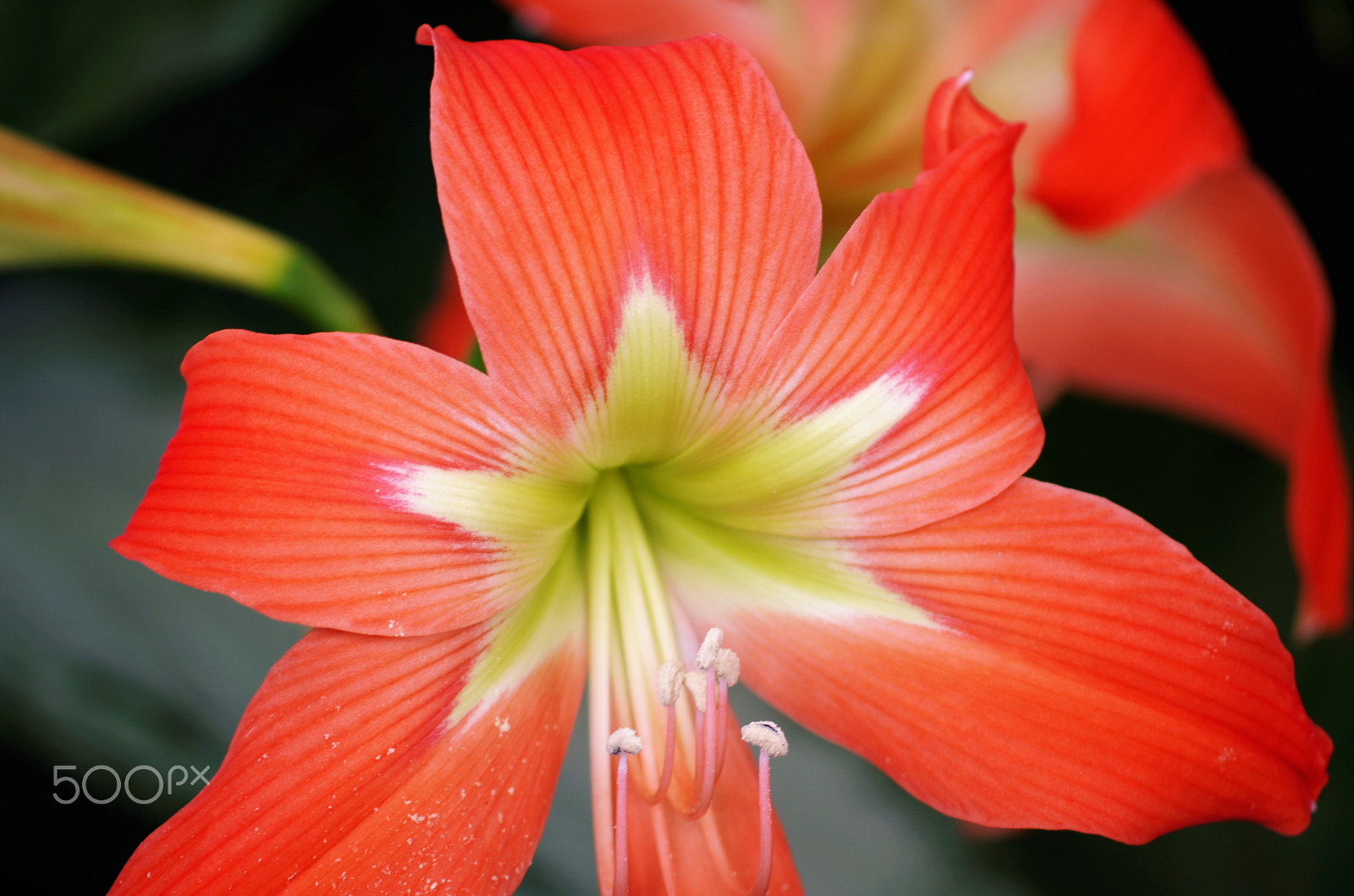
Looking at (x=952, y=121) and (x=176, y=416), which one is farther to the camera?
(x=176, y=416)

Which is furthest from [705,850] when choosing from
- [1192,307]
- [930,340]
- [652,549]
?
[1192,307]

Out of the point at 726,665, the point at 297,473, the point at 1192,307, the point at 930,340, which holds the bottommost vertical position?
the point at 1192,307

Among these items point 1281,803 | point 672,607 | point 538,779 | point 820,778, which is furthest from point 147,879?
point 820,778

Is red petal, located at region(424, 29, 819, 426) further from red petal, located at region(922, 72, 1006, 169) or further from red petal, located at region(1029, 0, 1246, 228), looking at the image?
red petal, located at region(1029, 0, 1246, 228)

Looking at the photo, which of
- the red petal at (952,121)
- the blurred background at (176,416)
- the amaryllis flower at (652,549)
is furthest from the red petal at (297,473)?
the blurred background at (176,416)

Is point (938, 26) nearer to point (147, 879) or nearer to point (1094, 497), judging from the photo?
point (1094, 497)

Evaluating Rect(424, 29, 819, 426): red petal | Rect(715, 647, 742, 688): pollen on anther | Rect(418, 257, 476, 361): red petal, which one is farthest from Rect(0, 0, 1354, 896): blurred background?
Rect(424, 29, 819, 426): red petal

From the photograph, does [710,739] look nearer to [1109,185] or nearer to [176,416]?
[1109,185]
